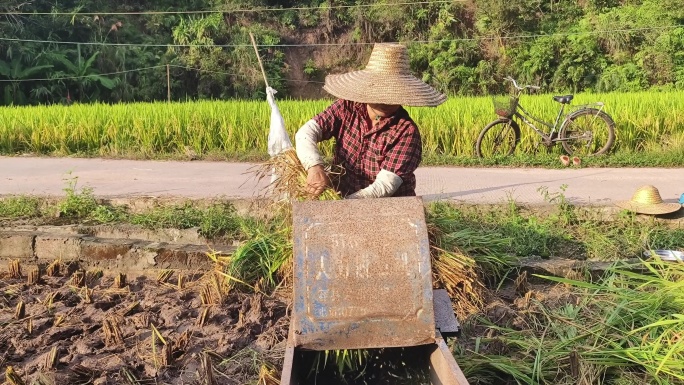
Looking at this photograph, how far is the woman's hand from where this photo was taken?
2.90m

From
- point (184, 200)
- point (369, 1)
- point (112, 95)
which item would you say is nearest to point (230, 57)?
point (112, 95)

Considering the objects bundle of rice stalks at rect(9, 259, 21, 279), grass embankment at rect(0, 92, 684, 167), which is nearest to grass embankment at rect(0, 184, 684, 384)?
bundle of rice stalks at rect(9, 259, 21, 279)

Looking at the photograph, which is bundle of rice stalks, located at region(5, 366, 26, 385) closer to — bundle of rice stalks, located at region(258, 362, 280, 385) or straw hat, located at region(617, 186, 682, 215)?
bundle of rice stalks, located at region(258, 362, 280, 385)

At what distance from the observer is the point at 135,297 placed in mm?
3910

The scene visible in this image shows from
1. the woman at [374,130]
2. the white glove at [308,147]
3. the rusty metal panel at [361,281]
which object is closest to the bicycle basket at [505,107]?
the woman at [374,130]

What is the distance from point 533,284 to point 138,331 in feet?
7.10

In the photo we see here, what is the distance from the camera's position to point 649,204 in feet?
16.8

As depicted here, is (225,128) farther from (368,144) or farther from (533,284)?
(368,144)

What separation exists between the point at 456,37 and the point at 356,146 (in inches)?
702

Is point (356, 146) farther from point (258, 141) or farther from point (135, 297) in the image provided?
point (258, 141)

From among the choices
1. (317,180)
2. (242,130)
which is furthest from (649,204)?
(242,130)

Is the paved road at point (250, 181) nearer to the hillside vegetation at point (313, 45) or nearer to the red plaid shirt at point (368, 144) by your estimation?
the red plaid shirt at point (368, 144)

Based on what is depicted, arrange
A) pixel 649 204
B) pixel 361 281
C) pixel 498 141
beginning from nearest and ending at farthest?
pixel 361 281
pixel 649 204
pixel 498 141

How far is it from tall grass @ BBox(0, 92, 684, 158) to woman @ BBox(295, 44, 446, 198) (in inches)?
235
